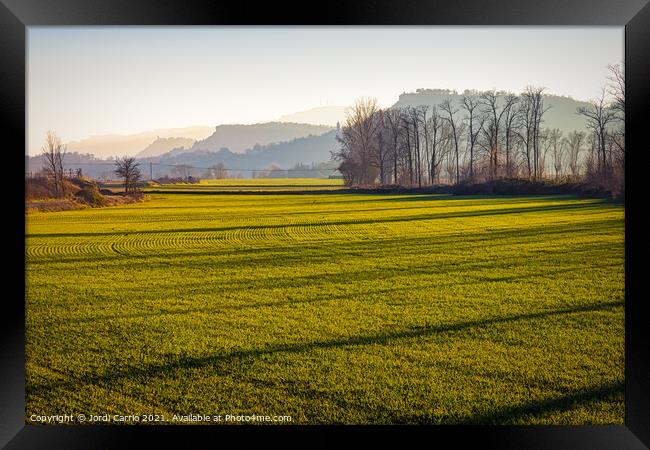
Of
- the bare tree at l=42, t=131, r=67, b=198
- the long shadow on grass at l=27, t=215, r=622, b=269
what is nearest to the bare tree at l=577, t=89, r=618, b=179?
the long shadow on grass at l=27, t=215, r=622, b=269

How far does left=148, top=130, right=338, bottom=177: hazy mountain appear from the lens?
717 cm

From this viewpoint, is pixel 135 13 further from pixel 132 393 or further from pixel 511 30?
pixel 511 30

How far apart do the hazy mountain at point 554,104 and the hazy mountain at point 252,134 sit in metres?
1.35

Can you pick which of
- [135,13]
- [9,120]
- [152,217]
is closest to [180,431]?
[9,120]

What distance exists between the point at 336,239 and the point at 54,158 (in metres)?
5.32

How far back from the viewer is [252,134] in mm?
6938

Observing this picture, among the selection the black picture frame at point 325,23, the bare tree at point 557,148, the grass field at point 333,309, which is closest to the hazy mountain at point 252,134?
the grass field at point 333,309

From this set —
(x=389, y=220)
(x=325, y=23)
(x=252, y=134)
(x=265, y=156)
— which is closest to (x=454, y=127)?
(x=389, y=220)

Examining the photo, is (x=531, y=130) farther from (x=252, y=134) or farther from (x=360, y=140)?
(x=252, y=134)

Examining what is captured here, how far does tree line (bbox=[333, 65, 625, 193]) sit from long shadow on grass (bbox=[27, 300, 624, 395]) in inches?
107

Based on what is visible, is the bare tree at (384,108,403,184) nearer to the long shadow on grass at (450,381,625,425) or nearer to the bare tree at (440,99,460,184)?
the bare tree at (440,99,460,184)

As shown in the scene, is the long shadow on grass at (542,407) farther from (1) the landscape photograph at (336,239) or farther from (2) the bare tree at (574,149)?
(2) the bare tree at (574,149)

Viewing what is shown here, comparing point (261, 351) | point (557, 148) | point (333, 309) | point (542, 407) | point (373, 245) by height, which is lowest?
point (542, 407)

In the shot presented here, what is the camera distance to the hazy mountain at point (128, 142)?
20.6ft
